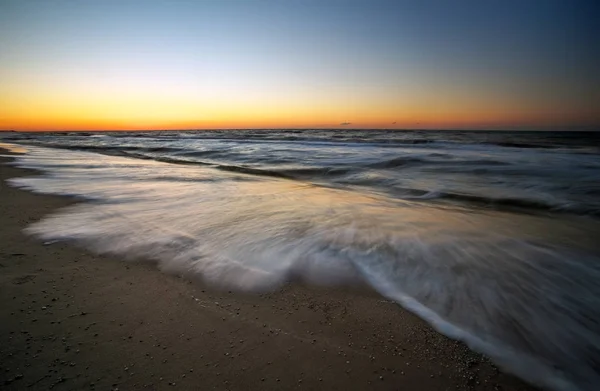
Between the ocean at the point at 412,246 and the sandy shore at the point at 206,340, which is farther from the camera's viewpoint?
the ocean at the point at 412,246

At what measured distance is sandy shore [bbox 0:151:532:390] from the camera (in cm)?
147

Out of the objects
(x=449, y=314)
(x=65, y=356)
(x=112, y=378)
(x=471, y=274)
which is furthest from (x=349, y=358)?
(x=471, y=274)

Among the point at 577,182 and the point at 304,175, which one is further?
the point at 304,175

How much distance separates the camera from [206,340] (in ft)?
5.65

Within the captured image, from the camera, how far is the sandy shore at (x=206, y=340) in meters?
1.47

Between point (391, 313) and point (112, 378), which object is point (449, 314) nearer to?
point (391, 313)

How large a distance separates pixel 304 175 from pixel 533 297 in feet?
25.3

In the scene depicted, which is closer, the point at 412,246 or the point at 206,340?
the point at 206,340

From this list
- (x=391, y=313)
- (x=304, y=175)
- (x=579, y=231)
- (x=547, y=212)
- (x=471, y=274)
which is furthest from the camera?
(x=304, y=175)

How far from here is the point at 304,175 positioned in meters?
9.73

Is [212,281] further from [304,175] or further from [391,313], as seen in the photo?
[304,175]

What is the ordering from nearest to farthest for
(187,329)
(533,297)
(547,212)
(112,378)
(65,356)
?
(112,378) < (65,356) < (187,329) < (533,297) < (547,212)

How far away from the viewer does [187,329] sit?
1.81 m

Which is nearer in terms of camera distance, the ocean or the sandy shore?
the sandy shore
